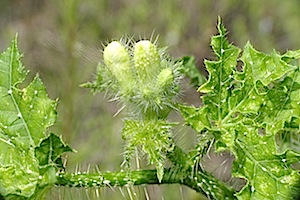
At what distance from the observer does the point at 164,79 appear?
1404 millimetres

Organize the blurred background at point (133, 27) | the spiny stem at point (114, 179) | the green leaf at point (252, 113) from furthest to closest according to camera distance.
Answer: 1. the blurred background at point (133, 27)
2. the spiny stem at point (114, 179)
3. the green leaf at point (252, 113)

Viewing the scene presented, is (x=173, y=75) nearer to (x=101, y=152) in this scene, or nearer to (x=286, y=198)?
(x=286, y=198)

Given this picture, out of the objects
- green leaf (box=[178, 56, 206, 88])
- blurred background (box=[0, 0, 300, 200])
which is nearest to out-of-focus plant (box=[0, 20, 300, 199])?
green leaf (box=[178, 56, 206, 88])

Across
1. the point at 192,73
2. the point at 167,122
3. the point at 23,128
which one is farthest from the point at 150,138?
the point at 192,73

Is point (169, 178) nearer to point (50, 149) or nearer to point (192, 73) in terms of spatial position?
point (50, 149)

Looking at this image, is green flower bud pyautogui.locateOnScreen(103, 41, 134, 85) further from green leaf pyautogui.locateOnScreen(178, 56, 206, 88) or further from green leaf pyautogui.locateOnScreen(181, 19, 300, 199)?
green leaf pyautogui.locateOnScreen(178, 56, 206, 88)

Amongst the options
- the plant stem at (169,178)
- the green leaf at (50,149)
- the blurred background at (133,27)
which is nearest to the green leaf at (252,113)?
the plant stem at (169,178)

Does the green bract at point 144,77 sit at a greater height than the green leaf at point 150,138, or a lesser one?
greater

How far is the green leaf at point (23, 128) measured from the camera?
136 cm

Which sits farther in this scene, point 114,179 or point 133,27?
point 133,27

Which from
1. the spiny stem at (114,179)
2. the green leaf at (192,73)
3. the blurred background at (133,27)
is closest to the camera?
the spiny stem at (114,179)

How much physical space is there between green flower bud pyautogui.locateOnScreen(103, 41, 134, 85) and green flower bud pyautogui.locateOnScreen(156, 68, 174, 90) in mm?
74

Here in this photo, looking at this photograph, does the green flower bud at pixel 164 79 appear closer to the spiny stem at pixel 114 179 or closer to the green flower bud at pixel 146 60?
the green flower bud at pixel 146 60

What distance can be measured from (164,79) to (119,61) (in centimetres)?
12
